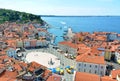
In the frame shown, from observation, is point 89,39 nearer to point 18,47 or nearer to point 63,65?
point 18,47

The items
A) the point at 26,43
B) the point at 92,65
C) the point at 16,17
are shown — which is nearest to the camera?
the point at 92,65

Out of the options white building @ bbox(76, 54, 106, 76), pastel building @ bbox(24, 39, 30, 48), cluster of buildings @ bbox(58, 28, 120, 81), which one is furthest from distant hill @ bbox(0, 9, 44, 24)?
white building @ bbox(76, 54, 106, 76)

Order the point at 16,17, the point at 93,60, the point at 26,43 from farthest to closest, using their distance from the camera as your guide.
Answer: the point at 16,17 < the point at 26,43 < the point at 93,60

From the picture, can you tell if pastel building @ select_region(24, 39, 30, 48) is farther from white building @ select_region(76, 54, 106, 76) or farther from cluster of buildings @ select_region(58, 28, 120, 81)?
white building @ select_region(76, 54, 106, 76)

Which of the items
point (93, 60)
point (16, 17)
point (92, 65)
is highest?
point (16, 17)

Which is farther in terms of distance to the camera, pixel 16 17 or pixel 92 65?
pixel 16 17

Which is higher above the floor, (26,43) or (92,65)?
(92,65)

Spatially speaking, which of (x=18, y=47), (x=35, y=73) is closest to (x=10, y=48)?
(x=18, y=47)

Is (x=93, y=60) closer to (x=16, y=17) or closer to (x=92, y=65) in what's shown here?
(x=92, y=65)

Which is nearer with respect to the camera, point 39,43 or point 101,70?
point 101,70

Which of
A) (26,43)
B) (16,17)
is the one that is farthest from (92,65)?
(16,17)

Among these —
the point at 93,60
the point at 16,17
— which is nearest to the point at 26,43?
the point at 93,60
